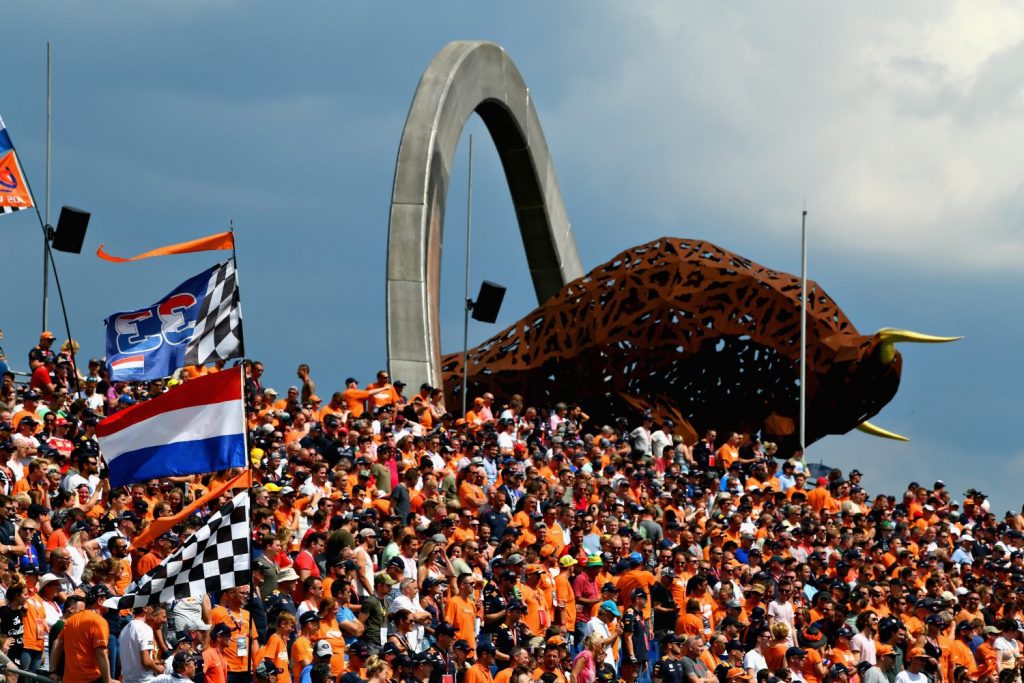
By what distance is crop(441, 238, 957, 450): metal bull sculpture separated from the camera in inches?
1240

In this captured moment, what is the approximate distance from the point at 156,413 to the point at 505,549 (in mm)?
5914

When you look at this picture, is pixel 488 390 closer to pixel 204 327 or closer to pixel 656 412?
pixel 656 412

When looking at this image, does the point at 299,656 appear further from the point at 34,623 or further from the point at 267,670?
the point at 34,623

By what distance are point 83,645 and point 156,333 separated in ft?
11.9

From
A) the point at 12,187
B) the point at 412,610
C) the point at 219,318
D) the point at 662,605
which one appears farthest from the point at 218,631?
the point at 12,187

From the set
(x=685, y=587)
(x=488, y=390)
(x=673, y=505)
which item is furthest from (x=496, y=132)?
A: (x=685, y=587)

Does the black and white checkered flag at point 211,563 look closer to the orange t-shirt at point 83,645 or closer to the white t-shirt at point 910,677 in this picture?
the orange t-shirt at point 83,645

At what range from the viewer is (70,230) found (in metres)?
26.2

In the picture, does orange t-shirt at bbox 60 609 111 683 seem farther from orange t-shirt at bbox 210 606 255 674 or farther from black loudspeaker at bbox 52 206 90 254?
black loudspeaker at bbox 52 206 90 254

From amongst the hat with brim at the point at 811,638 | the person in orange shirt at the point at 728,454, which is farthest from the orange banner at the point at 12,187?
A: the person in orange shirt at the point at 728,454

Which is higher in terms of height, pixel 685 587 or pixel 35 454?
pixel 35 454

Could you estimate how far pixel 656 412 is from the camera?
3180cm

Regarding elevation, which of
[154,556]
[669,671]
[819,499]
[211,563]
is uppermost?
[819,499]

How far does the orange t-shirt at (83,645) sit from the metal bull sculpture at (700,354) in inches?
759
